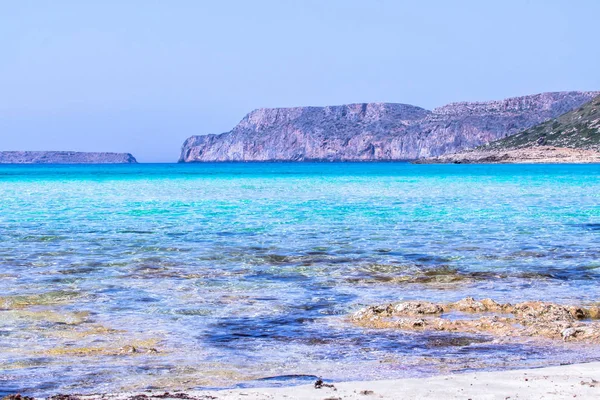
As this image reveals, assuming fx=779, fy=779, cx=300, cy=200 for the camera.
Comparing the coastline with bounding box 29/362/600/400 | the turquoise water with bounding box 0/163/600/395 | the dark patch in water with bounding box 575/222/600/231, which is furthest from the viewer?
the dark patch in water with bounding box 575/222/600/231

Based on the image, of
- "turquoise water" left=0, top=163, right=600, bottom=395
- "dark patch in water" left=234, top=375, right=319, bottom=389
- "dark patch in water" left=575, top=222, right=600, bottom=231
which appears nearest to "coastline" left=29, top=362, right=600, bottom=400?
"dark patch in water" left=234, top=375, right=319, bottom=389

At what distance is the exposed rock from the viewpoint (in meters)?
11.2

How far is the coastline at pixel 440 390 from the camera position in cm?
750

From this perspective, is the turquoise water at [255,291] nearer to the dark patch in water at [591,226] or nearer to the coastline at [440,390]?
the dark patch in water at [591,226]

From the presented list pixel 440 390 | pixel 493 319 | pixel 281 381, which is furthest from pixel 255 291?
pixel 440 390

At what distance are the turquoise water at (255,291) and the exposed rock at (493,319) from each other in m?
0.50

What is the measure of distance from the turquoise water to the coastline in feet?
2.51

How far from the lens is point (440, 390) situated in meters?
7.69

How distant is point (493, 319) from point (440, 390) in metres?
4.68

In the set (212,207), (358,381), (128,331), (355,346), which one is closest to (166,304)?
(128,331)

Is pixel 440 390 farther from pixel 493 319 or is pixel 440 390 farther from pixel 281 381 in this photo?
pixel 493 319

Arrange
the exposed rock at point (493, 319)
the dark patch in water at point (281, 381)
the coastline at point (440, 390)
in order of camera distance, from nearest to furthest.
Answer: the coastline at point (440, 390) < the dark patch in water at point (281, 381) < the exposed rock at point (493, 319)

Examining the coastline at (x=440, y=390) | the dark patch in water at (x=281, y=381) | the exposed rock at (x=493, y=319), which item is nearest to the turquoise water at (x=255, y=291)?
the dark patch in water at (x=281, y=381)

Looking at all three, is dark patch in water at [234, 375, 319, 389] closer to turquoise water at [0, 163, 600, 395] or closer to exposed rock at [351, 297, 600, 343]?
turquoise water at [0, 163, 600, 395]
